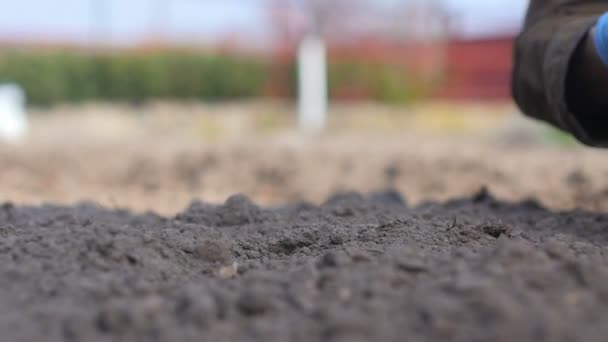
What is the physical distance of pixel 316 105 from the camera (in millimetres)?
14875

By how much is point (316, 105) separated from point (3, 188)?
9.82 m

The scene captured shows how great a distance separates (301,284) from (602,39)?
4.52 feet

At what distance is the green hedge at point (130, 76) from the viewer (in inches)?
589

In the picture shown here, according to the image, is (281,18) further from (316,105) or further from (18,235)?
(18,235)

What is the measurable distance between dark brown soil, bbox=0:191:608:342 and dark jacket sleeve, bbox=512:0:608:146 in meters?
0.52

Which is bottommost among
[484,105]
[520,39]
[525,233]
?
[484,105]

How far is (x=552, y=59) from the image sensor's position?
8.37 ft

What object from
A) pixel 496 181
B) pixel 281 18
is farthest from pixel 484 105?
Answer: pixel 496 181

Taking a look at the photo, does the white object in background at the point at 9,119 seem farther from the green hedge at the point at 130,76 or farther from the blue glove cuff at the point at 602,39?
the blue glove cuff at the point at 602,39

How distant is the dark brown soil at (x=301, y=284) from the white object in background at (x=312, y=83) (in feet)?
40.0

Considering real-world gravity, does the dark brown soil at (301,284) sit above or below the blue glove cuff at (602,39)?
below

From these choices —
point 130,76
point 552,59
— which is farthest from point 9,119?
point 552,59

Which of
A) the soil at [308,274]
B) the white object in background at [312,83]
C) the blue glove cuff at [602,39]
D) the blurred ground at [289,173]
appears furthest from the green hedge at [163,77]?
the blue glove cuff at [602,39]

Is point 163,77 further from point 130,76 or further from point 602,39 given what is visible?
point 602,39
